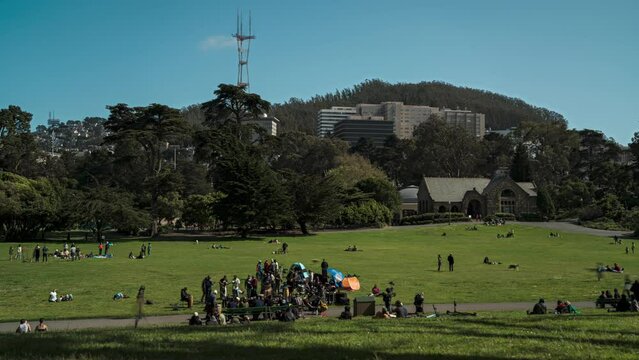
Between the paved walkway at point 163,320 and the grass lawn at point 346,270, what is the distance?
44.6 inches

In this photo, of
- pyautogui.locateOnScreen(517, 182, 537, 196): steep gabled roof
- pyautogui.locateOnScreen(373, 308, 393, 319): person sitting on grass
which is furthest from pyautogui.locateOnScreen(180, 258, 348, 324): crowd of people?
pyautogui.locateOnScreen(517, 182, 537, 196): steep gabled roof

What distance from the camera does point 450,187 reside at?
101 m

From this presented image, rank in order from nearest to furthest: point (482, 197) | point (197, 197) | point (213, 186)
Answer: point (213, 186) → point (197, 197) → point (482, 197)

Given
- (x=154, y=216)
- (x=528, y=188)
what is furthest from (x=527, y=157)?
(x=154, y=216)

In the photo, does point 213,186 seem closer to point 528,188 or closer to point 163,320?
point 163,320

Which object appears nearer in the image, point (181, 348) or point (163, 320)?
point (181, 348)

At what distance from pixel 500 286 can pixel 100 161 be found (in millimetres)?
92309

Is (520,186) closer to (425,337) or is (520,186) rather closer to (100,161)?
(100,161)

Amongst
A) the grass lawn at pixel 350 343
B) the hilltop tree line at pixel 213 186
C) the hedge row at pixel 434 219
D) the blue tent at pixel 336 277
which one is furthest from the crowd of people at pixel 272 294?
the hedge row at pixel 434 219

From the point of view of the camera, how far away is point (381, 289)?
28.5 m

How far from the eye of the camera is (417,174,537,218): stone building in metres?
98.1

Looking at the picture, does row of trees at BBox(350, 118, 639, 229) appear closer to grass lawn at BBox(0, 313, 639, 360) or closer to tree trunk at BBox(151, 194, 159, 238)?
tree trunk at BBox(151, 194, 159, 238)

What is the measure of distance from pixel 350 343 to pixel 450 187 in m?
92.1

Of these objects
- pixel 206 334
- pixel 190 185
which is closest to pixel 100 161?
pixel 190 185
